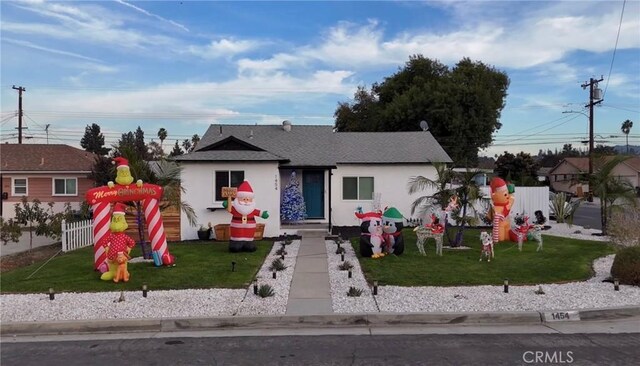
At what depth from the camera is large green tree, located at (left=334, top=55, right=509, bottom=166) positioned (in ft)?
130

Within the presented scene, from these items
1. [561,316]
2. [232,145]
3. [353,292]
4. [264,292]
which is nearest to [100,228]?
[264,292]

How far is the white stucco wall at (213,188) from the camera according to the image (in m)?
18.6

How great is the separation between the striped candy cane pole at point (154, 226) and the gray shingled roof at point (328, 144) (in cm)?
692

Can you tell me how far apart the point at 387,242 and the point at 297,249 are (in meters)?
3.16

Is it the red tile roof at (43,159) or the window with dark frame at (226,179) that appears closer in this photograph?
the window with dark frame at (226,179)

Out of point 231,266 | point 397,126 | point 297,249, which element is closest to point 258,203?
point 297,249

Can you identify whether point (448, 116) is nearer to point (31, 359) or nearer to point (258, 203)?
point (258, 203)

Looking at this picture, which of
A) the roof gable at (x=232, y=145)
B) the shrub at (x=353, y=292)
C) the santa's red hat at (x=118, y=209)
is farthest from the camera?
the roof gable at (x=232, y=145)

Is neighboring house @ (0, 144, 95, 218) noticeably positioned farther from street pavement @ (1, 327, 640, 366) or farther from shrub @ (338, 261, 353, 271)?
street pavement @ (1, 327, 640, 366)

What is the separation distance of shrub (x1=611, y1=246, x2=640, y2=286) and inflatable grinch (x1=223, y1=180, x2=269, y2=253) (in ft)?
30.6

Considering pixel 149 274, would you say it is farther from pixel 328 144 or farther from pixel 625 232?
pixel 328 144

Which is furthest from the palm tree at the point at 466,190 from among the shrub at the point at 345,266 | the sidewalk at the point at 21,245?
the sidewalk at the point at 21,245

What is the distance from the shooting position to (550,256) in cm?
1402

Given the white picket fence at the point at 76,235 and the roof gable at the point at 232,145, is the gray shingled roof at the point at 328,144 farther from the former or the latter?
the white picket fence at the point at 76,235
